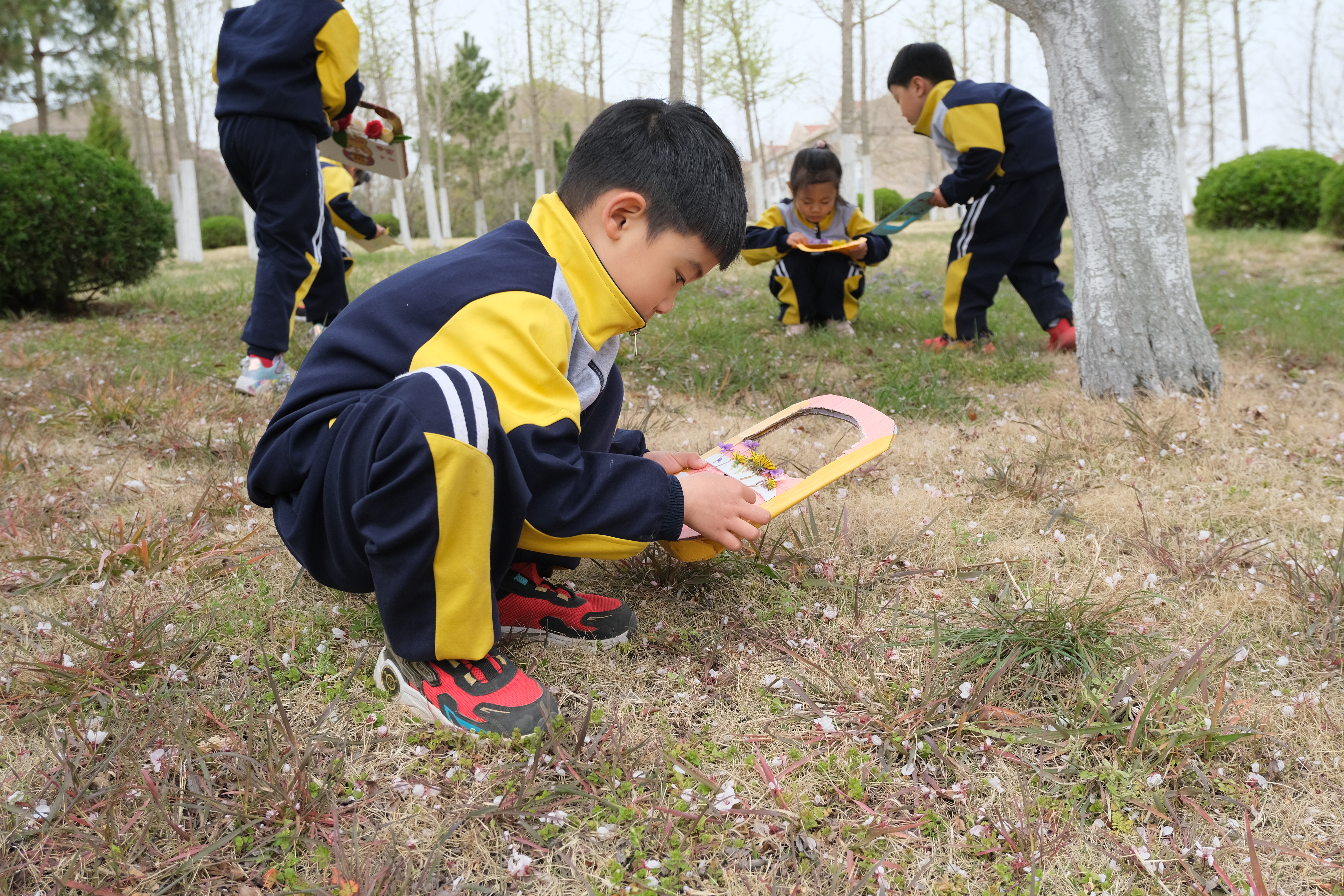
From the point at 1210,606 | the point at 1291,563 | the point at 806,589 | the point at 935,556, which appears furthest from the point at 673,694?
the point at 1291,563

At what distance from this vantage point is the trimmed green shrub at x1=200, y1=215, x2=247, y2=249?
73.4 feet

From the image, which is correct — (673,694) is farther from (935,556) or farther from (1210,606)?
(1210,606)

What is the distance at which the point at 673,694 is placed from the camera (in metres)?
1.72

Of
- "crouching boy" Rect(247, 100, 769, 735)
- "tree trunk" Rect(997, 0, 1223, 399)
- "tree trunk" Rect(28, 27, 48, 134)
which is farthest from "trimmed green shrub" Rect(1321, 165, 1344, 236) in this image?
"tree trunk" Rect(28, 27, 48, 134)

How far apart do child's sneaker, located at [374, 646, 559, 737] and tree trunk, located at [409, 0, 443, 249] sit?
1609cm

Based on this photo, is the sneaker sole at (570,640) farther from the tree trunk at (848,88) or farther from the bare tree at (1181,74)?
the bare tree at (1181,74)

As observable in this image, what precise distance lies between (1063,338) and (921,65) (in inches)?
66.1

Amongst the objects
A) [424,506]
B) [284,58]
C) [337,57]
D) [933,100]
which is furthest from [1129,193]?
[284,58]

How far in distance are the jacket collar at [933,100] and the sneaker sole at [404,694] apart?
4199 mm

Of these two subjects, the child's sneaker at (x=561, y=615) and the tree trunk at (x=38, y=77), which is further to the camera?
the tree trunk at (x=38, y=77)

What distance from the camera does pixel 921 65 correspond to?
4.69 meters

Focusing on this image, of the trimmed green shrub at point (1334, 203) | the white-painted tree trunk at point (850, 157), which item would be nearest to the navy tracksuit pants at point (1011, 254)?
the trimmed green shrub at point (1334, 203)

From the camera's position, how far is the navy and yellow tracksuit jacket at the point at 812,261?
526cm

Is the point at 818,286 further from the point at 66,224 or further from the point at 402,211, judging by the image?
the point at 402,211
